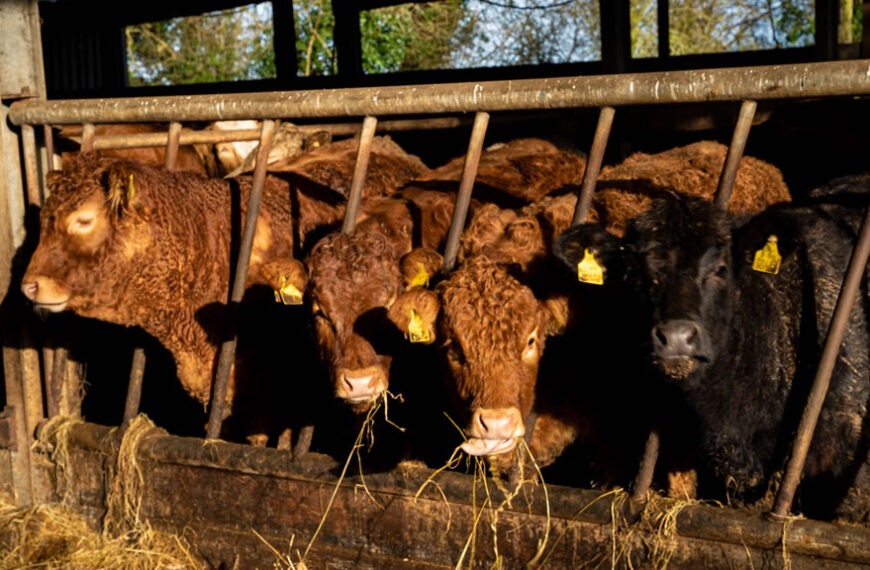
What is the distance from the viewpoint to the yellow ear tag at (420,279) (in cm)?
405

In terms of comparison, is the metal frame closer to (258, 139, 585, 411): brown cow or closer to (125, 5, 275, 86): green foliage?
(258, 139, 585, 411): brown cow

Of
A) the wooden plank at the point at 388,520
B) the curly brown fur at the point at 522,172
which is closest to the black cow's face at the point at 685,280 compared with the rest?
the wooden plank at the point at 388,520

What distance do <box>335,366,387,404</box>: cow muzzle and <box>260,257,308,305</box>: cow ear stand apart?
0.46 metres

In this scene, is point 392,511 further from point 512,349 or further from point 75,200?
point 75,200

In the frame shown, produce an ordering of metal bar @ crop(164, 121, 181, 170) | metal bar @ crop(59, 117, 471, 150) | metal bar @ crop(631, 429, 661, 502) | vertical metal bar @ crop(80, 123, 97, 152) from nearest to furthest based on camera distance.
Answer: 1. metal bar @ crop(631, 429, 661, 502)
2. metal bar @ crop(164, 121, 181, 170)
3. vertical metal bar @ crop(80, 123, 97, 152)
4. metal bar @ crop(59, 117, 471, 150)

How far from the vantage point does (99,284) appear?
4.63 metres

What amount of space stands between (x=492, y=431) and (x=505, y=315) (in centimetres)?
49

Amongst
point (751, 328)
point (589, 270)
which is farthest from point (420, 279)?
point (751, 328)

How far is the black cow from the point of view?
3457 mm

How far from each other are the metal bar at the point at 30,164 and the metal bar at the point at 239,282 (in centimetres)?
145

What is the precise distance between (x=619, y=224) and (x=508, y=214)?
1.83 feet

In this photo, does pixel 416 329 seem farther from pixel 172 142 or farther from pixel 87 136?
pixel 87 136

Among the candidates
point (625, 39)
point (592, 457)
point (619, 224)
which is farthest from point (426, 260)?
point (625, 39)

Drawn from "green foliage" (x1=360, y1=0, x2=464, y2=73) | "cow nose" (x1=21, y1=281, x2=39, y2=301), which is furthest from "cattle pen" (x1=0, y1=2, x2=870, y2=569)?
"green foliage" (x1=360, y1=0, x2=464, y2=73)
